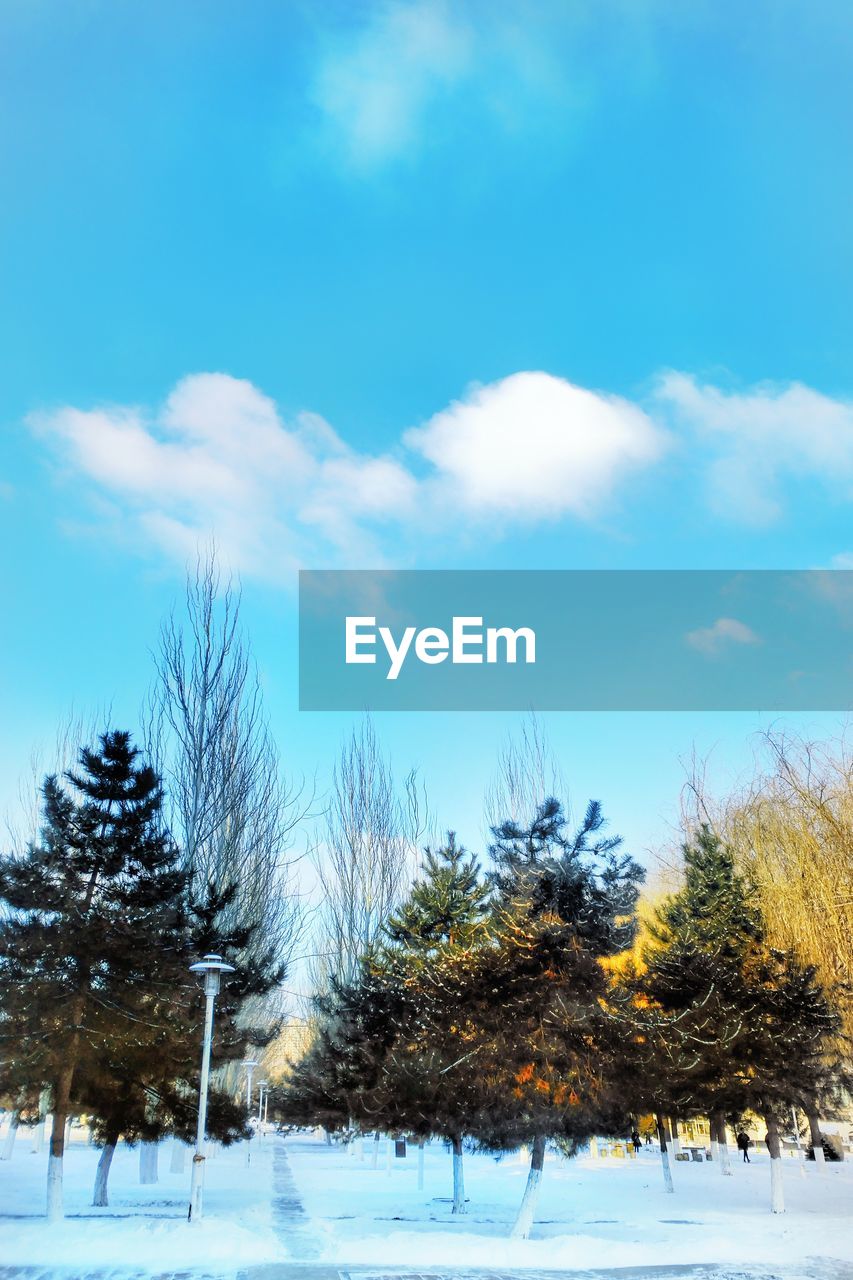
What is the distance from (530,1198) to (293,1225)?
177 inches

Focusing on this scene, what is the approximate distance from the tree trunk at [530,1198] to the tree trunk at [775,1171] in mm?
6551

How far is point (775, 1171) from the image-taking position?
19.7m

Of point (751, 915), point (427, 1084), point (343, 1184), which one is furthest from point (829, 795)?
point (343, 1184)

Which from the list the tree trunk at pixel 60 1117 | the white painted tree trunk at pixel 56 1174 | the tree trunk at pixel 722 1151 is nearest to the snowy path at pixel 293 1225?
the white painted tree trunk at pixel 56 1174

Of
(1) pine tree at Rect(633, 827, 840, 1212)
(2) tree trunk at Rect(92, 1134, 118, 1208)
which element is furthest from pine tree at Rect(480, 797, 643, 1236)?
(2) tree trunk at Rect(92, 1134, 118, 1208)

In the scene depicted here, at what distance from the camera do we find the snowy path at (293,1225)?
13.8 m

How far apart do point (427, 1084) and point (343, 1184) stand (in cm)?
1201

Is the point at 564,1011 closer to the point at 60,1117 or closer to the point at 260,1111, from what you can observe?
the point at 60,1117

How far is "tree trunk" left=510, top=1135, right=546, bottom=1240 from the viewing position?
15.4 m

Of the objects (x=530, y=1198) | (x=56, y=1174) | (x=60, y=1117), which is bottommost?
(x=530, y=1198)

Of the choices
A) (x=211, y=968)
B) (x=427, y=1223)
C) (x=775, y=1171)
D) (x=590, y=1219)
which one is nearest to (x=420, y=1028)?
(x=427, y=1223)

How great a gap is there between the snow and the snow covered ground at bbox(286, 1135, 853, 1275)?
3.98 feet

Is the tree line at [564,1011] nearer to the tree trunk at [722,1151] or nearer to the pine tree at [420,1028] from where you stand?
the pine tree at [420,1028]

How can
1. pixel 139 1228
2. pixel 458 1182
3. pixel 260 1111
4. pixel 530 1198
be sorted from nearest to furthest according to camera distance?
pixel 139 1228 < pixel 530 1198 < pixel 458 1182 < pixel 260 1111
